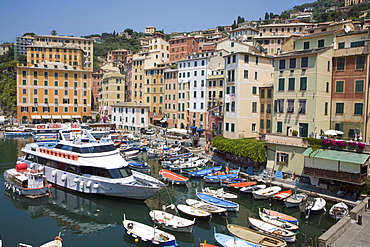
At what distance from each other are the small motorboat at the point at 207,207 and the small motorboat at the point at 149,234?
560 cm

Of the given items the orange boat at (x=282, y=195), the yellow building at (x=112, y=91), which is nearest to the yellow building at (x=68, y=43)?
the yellow building at (x=112, y=91)

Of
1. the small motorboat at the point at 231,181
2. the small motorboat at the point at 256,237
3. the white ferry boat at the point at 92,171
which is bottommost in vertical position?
the small motorboat at the point at 256,237

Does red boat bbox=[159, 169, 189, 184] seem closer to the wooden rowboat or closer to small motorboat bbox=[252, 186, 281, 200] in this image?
small motorboat bbox=[252, 186, 281, 200]

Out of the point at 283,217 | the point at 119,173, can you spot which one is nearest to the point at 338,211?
the point at 283,217

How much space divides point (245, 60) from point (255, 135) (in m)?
10.9

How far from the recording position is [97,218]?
84.1ft

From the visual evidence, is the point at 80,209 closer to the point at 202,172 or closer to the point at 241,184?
the point at 202,172

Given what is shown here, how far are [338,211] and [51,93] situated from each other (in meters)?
77.9

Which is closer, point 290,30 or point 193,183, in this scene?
point 193,183

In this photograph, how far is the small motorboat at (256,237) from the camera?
63.9 feet

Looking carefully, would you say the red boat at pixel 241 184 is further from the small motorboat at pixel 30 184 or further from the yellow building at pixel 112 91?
the yellow building at pixel 112 91

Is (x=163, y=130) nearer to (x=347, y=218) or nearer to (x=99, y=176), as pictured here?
(x=99, y=176)

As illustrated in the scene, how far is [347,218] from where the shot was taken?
20531 mm

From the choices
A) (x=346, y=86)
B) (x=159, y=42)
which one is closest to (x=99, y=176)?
(x=346, y=86)
